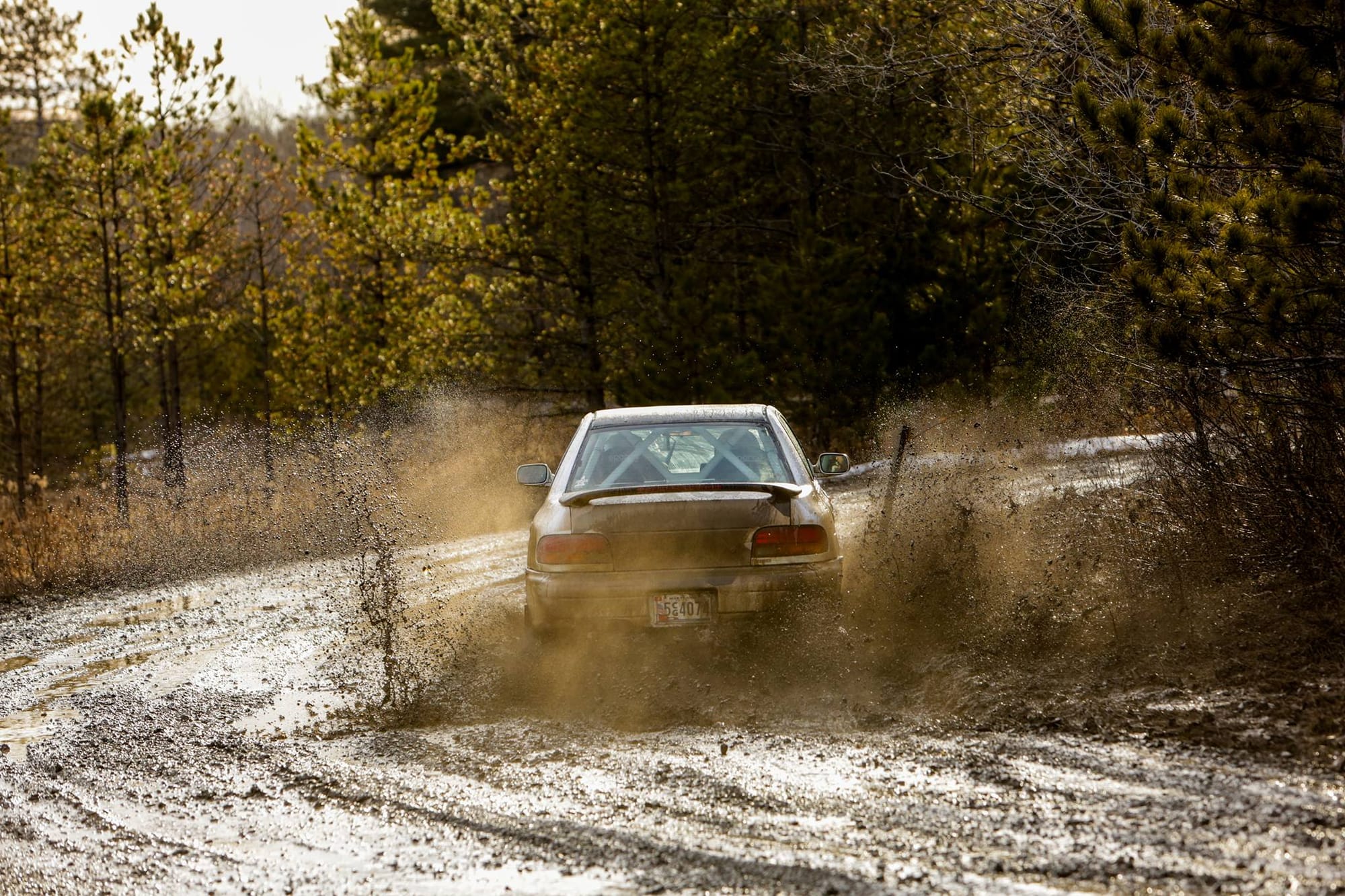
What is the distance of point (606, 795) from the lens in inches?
215

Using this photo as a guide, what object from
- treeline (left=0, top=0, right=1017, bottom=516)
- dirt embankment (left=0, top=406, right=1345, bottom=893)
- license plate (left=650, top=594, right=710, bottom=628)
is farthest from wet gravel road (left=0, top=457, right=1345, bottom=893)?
treeline (left=0, top=0, right=1017, bottom=516)

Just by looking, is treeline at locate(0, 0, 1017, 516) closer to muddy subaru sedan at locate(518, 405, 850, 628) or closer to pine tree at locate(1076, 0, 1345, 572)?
pine tree at locate(1076, 0, 1345, 572)

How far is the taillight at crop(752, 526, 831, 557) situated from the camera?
295 inches

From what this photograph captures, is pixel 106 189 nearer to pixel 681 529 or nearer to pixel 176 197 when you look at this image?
pixel 176 197

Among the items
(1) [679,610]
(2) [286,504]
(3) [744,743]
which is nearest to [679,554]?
(1) [679,610]

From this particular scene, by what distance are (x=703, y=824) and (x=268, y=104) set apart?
269 feet

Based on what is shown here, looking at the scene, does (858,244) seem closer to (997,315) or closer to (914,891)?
(997,315)

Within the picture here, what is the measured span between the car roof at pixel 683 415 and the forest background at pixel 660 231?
2.58 metres

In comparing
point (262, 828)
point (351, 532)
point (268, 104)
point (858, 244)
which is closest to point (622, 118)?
point (858, 244)

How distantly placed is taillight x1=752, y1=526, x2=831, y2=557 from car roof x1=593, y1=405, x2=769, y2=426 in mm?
1399

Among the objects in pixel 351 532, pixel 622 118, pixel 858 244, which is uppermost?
pixel 622 118

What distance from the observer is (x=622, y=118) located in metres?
22.6

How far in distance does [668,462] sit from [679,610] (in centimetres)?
193

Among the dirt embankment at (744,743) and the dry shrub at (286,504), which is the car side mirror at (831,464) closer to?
the dirt embankment at (744,743)
